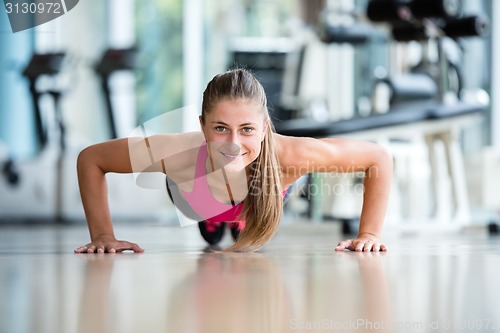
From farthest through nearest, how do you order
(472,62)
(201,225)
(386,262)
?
(472,62), (201,225), (386,262)

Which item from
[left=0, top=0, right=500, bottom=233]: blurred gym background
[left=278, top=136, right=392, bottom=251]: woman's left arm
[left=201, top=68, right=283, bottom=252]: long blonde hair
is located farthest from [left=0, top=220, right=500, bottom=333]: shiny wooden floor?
[left=0, top=0, right=500, bottom=233]: blurred gym background

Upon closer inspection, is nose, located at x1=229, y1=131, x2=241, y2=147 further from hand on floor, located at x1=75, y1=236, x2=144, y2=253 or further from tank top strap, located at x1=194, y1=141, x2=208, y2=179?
hand on floor, located at x1=75, y1=236, x2=144, y2=253

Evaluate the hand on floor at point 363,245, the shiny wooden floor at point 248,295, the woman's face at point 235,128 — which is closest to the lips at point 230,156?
the woman's face at point 235,128

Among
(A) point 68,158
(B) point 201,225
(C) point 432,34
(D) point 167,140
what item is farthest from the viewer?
(A) point 68,158

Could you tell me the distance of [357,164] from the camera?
2.03 metres

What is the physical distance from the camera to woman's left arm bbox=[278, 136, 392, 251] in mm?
1944

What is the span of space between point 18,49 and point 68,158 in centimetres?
161

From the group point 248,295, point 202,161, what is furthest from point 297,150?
point 248,295

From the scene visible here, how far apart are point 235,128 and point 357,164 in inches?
16.1

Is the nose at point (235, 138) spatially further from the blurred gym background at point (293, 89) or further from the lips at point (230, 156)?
the blurred gym background at point (293, 89)

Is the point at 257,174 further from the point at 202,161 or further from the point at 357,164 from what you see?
the point at 357,164

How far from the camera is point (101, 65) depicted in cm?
590

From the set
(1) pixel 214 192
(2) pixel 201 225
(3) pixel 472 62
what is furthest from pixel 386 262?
(3) pixel 472 62

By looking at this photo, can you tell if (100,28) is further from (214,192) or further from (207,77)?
(214,192)
